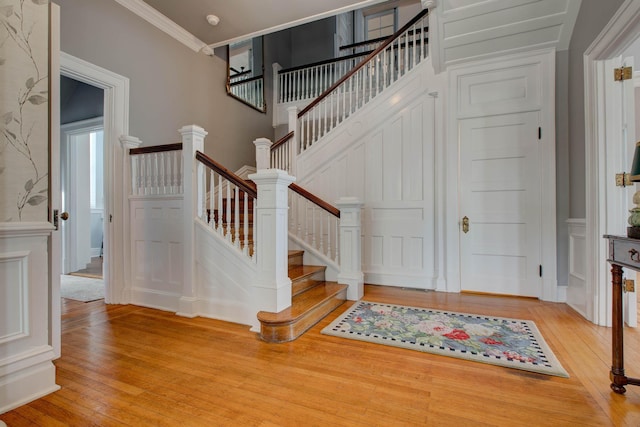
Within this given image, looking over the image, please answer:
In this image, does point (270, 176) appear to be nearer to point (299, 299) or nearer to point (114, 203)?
point (299, 299)

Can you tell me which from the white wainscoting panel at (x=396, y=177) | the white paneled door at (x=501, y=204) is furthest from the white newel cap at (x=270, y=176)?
the white paneled door at (x=501, y=204)

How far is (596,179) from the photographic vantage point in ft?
8.28

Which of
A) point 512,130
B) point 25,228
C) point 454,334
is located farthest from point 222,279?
point 512,130

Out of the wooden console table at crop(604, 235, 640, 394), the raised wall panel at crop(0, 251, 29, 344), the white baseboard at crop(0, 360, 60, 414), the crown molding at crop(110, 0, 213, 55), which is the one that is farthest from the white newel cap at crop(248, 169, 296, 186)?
the crown molding at crop(110, 0, 213, 55)

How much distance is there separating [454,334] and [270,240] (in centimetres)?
157

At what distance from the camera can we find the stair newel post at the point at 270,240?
236 centimetres

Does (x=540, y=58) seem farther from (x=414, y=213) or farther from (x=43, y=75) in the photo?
(x=43, y=75)

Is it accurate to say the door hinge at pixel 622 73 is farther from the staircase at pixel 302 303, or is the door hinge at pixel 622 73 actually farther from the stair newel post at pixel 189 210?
the stair newel post at pixel 189 210

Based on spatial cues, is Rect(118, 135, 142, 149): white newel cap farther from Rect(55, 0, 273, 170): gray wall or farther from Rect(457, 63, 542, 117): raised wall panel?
Rect(457, 63, 542, 117): raised wall panel

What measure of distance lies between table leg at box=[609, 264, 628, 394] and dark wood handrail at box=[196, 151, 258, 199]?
2300 millimetres

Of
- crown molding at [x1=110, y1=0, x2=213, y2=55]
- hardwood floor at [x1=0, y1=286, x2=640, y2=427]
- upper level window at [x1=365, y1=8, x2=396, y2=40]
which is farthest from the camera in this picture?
upper level window at [x1=365, y1=8, x2=396, y2=40]

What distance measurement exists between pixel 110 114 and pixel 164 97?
2.47ft

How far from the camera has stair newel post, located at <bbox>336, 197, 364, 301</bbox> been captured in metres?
3.27

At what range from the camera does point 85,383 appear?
5.55 feet
